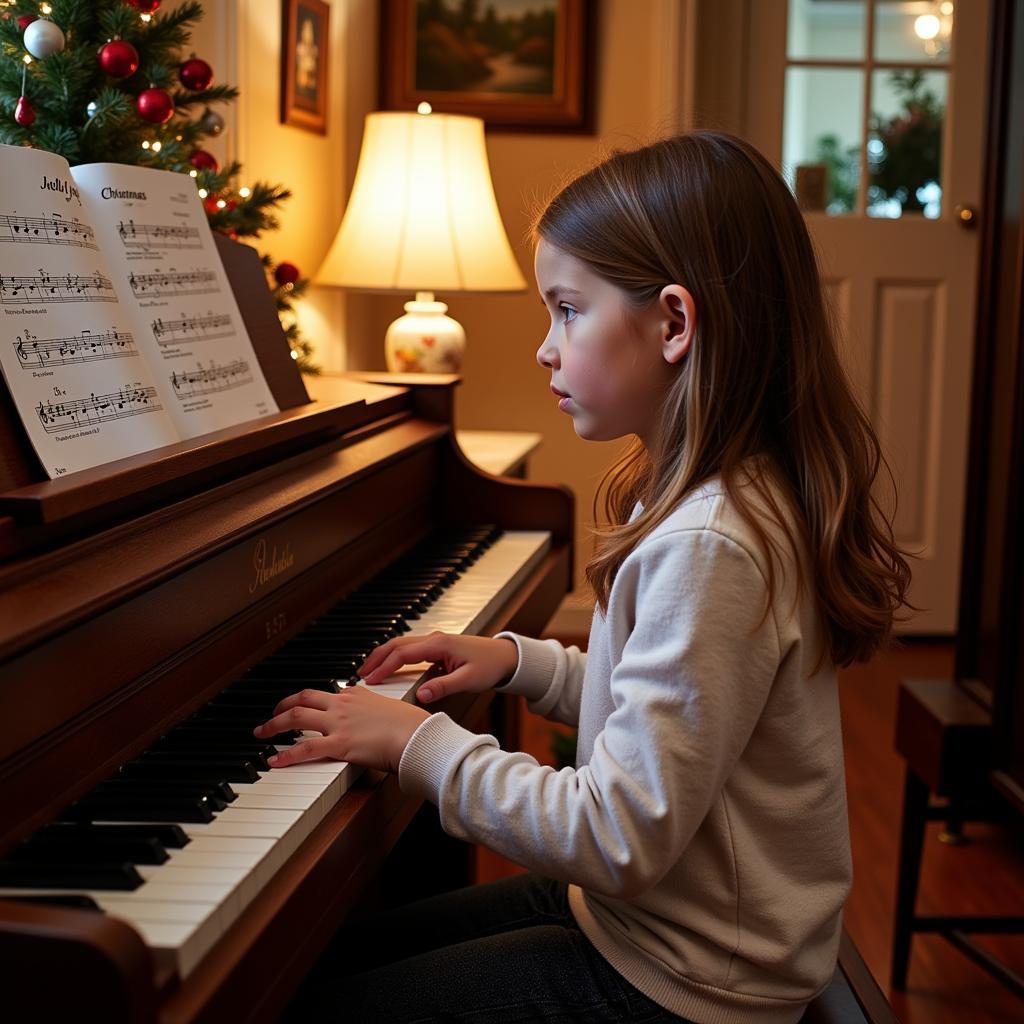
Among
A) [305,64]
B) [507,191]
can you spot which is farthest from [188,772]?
[507,191]

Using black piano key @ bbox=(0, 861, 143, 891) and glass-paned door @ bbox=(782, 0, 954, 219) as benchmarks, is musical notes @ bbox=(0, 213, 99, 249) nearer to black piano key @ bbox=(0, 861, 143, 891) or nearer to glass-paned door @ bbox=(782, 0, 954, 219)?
black piano key @ bbox=(0, 861, 143, 891)

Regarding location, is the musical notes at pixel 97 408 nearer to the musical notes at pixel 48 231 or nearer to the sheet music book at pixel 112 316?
the sheet music book at pixel 112 316

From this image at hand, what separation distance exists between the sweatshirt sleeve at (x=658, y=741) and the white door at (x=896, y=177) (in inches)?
131

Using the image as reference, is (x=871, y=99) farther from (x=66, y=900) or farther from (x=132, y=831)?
(x=66, y=900)

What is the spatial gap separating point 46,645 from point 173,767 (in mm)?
176

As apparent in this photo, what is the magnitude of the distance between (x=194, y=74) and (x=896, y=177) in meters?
2.95

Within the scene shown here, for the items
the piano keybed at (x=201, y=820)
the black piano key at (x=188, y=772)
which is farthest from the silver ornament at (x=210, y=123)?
the black piano key at (x=188, y=772)

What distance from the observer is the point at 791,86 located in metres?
4.32

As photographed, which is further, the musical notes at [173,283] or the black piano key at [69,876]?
the musical notes at [173,283]

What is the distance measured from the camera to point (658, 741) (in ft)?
3.39

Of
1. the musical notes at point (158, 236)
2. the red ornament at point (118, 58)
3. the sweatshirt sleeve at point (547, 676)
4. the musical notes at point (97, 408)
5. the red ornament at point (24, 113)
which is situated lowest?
the sweatshirt sleeve at point (547, 676)

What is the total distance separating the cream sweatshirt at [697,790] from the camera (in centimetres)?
104

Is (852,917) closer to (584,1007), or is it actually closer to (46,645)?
(584,1007)

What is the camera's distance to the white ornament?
1.69 m
